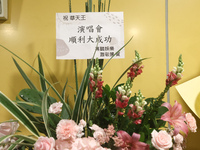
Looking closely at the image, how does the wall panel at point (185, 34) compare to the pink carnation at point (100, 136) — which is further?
the wall panel at point (185, 34)

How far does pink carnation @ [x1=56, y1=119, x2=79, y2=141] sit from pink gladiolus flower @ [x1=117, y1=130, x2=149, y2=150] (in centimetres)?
11

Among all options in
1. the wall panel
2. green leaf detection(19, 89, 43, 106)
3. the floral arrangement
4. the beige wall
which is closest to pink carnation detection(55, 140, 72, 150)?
the floral arrangement

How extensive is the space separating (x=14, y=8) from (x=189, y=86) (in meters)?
0.92

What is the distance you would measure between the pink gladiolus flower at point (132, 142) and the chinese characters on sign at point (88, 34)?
33 cm

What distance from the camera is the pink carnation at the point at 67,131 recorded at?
43cm

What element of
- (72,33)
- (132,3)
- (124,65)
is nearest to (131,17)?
(132,3)

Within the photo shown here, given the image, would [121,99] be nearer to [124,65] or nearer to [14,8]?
[124,65]

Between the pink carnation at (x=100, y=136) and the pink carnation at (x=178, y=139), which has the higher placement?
the pink carnation at (x=100, y=136)

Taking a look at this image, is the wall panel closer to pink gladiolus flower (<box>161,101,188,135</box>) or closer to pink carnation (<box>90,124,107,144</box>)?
pink gladiolus flower (<box>161,101,188,135</box>)

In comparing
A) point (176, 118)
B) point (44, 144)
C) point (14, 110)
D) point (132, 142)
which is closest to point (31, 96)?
point (14, 110)

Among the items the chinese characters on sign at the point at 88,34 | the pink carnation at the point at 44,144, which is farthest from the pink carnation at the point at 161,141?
the chinese characters on sign at the point at 88,34

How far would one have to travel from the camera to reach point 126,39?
897 mm

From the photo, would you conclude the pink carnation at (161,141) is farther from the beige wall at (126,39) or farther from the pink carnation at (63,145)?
the beige wall at (126,39)

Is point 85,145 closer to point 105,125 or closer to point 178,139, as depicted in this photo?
point 105,125
